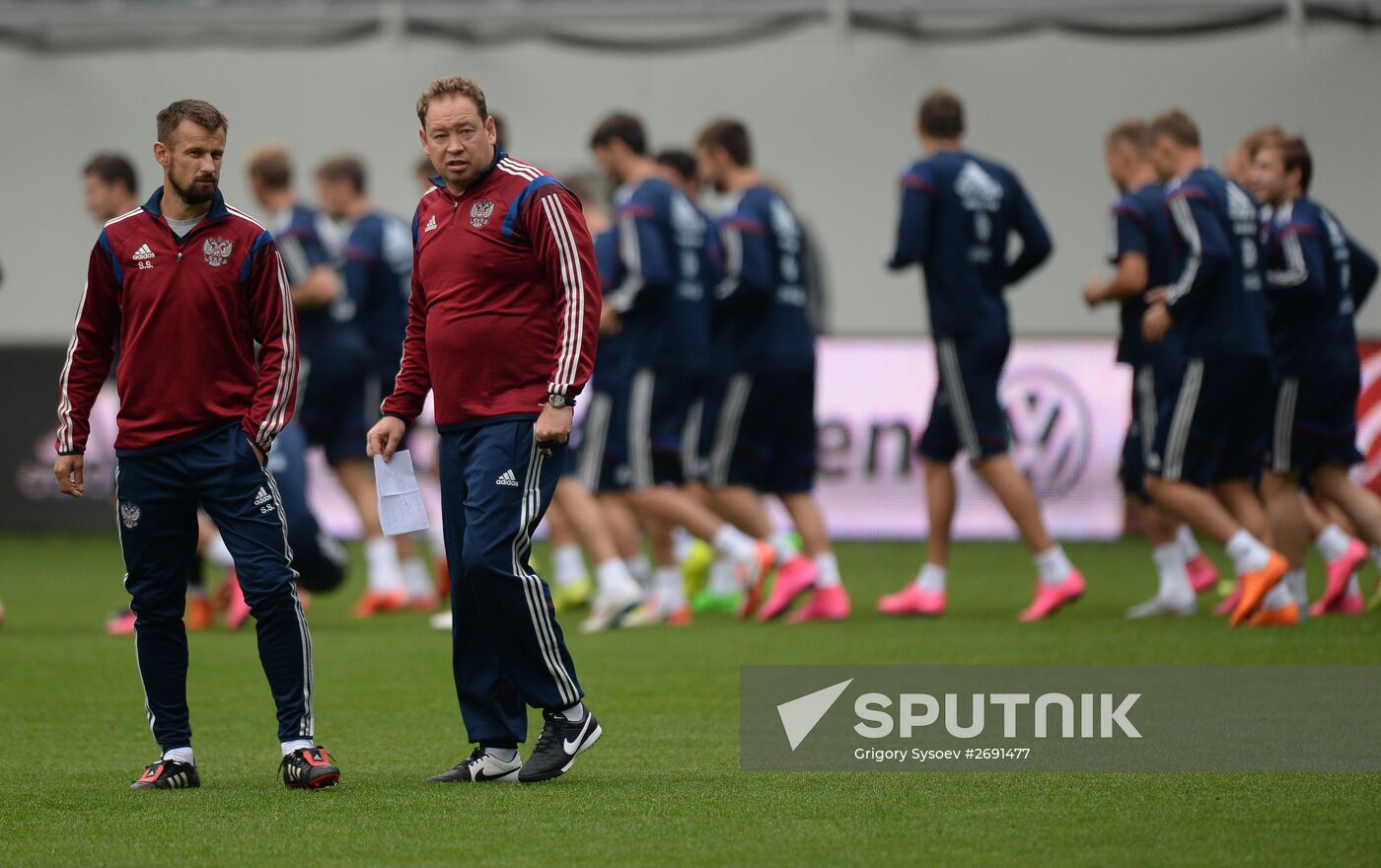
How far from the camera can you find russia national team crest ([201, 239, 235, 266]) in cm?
571

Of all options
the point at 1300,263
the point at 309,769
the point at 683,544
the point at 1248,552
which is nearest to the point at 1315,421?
the point at 1300,263

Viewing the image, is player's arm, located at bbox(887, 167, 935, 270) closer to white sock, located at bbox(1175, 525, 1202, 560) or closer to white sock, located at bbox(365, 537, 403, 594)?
white sock, located at bbox(1175, 525, 1202, 560)

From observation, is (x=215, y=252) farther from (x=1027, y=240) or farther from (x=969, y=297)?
(x=1027, y=240)

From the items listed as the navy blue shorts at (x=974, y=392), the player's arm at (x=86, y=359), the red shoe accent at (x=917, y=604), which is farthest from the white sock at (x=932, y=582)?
the player's arm at (x=86, y=359)

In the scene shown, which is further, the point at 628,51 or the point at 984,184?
the point at 628,51

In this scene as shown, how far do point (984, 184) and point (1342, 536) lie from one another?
2.54 meters

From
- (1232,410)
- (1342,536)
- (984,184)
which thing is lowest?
(1342,536)

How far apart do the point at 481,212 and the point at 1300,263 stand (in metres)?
5.47

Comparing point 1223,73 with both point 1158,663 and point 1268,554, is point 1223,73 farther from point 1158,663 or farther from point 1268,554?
point 1158,663

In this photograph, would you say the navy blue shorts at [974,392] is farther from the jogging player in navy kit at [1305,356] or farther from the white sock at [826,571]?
the jogging player in navy kit at [1305,356]

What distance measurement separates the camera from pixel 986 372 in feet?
33.7

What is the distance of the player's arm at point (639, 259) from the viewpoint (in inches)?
404

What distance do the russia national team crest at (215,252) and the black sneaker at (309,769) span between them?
1364mm

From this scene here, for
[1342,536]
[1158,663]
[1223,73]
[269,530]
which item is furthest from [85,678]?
[1223,73]
